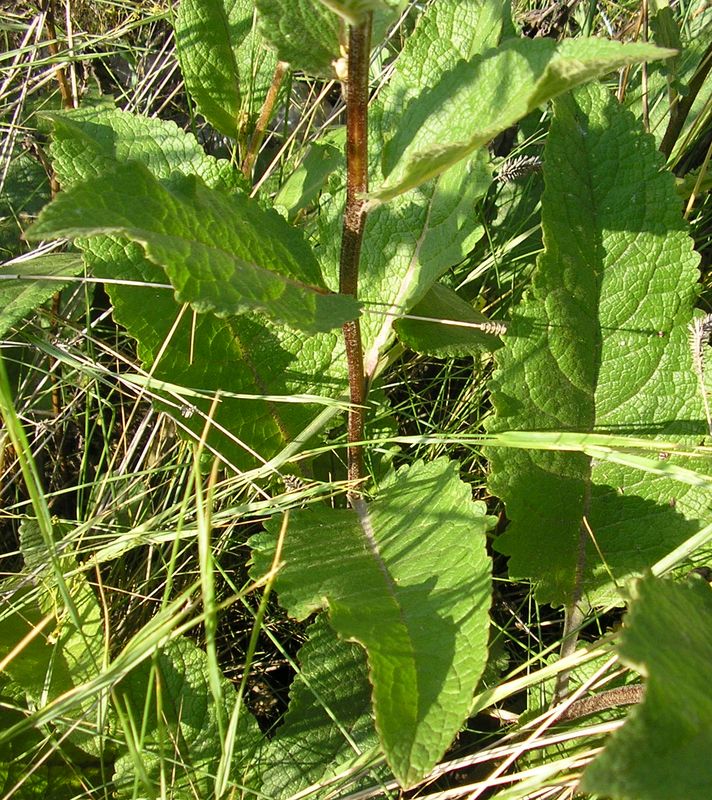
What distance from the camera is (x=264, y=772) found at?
1.48m

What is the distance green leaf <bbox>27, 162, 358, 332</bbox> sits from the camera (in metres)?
0.99

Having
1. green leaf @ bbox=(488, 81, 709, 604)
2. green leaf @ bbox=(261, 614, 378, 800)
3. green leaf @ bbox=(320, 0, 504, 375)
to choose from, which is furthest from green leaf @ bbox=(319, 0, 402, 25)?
green leaf @ bbox=(261, 614, 378, 800)

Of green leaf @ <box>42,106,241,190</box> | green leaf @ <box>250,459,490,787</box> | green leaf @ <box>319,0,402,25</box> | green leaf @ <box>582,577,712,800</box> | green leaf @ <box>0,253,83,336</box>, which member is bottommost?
green leaf @ <box>250,459,490,787</box>

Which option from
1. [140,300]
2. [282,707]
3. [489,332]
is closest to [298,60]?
[140,300]

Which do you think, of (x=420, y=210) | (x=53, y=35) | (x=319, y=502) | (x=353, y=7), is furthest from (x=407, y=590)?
(x=53, y=35)

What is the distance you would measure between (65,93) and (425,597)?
5.29ft

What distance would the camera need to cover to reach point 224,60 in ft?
5.98

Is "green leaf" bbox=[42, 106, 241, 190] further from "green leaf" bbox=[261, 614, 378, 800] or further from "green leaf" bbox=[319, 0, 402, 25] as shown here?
"green leaf" bbox=[261, 614, 378, 800]

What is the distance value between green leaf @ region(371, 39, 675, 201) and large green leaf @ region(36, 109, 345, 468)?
1.16 ft

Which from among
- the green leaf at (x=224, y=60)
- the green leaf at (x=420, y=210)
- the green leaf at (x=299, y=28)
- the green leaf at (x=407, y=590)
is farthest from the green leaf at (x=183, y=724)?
the green leaf at (x=224, y=60)

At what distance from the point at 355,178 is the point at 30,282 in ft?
2.60

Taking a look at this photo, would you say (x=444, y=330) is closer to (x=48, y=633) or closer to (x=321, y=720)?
(x=321, y=720)

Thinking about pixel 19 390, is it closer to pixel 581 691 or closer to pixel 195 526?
pixel 195 526

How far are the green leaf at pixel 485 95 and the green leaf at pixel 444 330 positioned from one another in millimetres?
352
